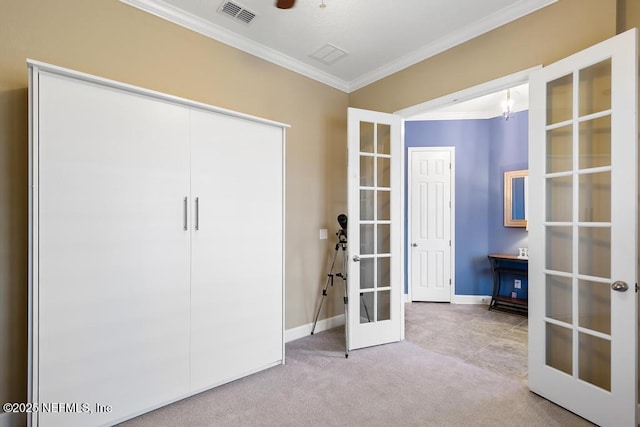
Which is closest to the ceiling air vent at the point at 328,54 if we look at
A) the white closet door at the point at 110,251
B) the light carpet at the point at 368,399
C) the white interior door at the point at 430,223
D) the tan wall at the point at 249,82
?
the tan wall at the point at 249,82

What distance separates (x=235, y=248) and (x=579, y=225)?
2.46m

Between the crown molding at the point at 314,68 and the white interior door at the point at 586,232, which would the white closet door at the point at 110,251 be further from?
the white interior door at the point at 586,232

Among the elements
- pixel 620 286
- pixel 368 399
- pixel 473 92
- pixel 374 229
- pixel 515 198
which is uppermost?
pixel 473 92

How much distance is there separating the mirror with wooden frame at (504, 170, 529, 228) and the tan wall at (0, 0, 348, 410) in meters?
2.75

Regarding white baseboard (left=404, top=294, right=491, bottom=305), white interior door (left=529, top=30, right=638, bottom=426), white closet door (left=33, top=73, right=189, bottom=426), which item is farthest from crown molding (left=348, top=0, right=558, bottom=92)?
white baseboard (left=404, top=294, right=491, bottom=305)

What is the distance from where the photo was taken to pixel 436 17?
2529 millimetres

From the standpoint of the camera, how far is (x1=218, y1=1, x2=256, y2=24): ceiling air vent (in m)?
2.38

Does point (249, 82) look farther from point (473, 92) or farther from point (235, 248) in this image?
point (473, 92)

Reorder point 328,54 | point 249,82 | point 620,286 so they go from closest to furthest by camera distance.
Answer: point 620,286
point 249,82
point 328,54

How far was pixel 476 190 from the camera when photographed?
16.0 feet

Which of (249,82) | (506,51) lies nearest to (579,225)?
(506,51)

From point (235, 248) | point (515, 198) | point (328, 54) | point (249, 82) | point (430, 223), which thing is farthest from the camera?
point (430, 223)

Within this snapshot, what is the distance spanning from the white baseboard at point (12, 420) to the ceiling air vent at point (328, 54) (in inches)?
144

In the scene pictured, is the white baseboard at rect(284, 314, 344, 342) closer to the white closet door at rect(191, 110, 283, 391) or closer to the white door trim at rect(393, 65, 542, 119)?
the white closet door at rect(191, 110, 283, 391)
